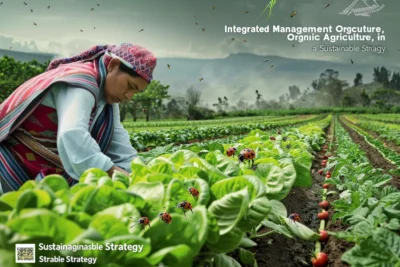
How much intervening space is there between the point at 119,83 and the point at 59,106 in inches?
15.7

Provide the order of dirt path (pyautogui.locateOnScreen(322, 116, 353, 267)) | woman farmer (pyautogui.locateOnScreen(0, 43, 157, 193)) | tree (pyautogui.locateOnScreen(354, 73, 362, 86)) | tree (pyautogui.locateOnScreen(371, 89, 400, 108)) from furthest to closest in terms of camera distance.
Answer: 1. tree (pyautogui.locateOnScreen(354, 73, 362, 86))
2. tree (pyautogui.locateOnScreen(371, 89, 400, 108))
3. dirt path (pyautogui.locateOnScreen(322, 116, 353, 267))
4. woman farmer (pyautogui.locateOnScreen(0, 43, 157, 193))

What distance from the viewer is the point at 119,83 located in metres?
2.56

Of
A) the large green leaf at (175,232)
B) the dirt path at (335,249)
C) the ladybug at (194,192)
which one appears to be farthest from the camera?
the dirt path at (335,249)

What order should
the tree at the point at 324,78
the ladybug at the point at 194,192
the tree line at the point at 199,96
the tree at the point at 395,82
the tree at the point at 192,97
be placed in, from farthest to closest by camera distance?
the tree at the point at 324,78 < the tree at the point at 395,82 < the tree at the point at 192,97 < the tree line at the point at 199,96 < the ladybug at the point at 194,192

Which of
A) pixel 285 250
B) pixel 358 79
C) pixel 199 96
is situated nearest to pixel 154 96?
pixel 199 96

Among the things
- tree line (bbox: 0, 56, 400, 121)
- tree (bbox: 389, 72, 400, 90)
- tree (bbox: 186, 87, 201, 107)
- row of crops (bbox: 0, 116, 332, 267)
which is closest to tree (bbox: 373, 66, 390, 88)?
tree line (bbox: 0, 56, 400, 121)

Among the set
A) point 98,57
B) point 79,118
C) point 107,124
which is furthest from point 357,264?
point 98,57

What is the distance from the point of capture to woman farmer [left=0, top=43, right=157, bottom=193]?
90.6 inches

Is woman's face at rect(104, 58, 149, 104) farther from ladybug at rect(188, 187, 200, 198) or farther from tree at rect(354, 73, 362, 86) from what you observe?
tree at rect(354, 73, 362, 86)

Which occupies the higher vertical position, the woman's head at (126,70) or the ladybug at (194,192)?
the woman's head at (126,70)

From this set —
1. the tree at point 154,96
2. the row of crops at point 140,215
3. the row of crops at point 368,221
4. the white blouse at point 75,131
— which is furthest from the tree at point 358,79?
the row of crops at point 140,215

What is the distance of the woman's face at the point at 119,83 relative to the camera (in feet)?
8.34

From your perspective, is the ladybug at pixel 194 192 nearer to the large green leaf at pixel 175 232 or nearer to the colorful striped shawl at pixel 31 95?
the large green leaf at pixel 175 232

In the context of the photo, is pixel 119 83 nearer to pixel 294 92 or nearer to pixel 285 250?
pixel 285 250
